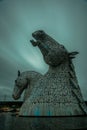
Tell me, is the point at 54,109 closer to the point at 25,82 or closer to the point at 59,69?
the point at 59,69

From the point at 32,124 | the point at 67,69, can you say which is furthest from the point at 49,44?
the point at 32,124

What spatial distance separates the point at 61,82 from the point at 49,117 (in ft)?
8.41

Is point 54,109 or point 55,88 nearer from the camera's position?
point 54,109

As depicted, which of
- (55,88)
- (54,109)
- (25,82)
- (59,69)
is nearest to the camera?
(54,109)

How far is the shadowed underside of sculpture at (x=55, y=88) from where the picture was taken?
40.4 feet

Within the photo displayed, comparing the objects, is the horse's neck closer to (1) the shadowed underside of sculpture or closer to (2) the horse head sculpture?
(1) the shadowed underside of sculpture

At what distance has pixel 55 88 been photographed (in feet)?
42.9

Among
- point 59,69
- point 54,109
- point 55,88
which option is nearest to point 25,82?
point 59,69

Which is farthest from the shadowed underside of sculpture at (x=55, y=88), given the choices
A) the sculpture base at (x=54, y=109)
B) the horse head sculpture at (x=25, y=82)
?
the horse head sculpture at (x=25, y=82)

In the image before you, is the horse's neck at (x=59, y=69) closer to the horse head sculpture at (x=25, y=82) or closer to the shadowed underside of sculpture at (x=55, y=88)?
the shadowed underside of sculpture at (x=55, y=88)

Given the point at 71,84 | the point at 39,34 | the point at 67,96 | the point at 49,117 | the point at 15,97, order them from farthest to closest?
1. the point at 15,97
2. the point at 39,34
3. the point at 71,84
4. the point at 67,96
5. the point at 49,117

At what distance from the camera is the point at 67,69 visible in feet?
46.8

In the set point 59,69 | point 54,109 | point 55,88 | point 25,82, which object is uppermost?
point 59,69

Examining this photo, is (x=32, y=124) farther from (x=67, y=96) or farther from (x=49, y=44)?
(x=49, y=44)
